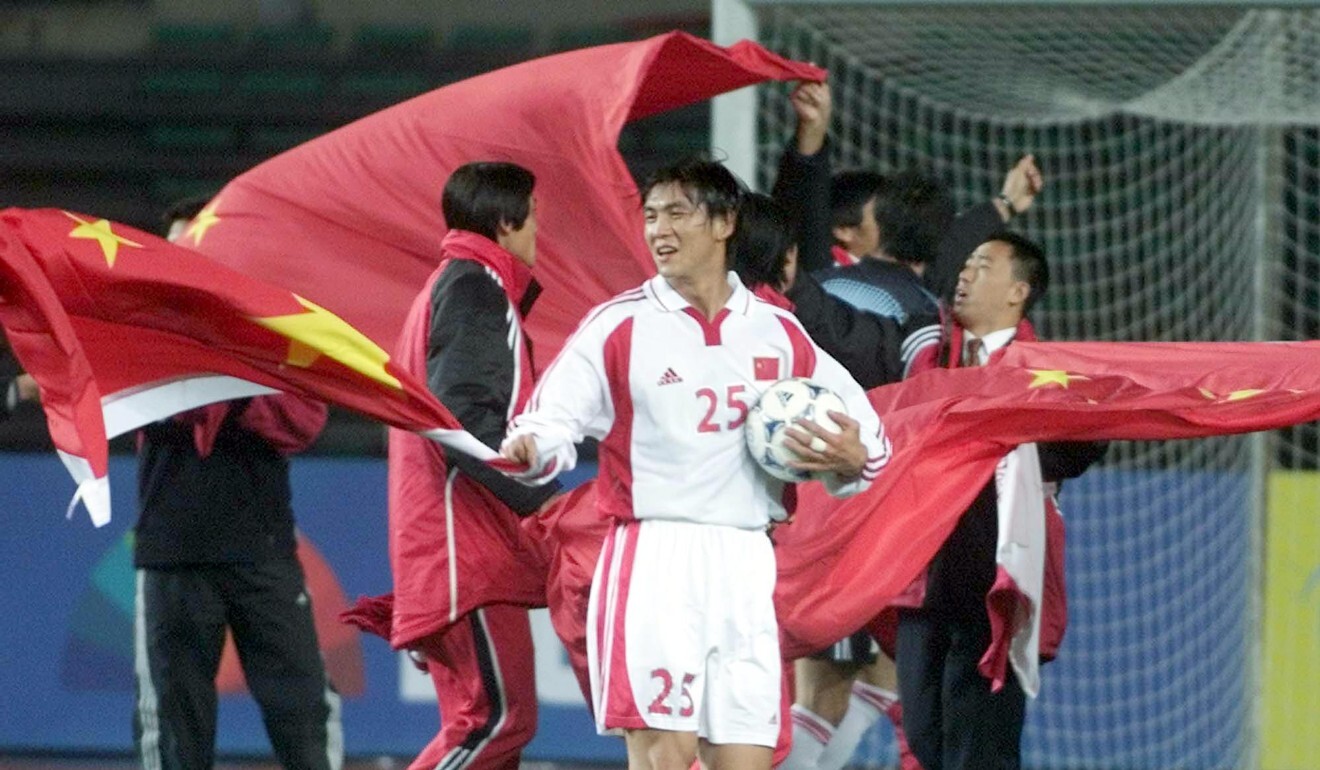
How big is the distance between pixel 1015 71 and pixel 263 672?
4038mm

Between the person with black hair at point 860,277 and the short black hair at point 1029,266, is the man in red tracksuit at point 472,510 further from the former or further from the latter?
the short black hair at point 1029,266

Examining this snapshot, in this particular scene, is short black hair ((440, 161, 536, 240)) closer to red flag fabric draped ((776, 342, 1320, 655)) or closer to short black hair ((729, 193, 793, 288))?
short black hair ((729, 193, 793, 288))

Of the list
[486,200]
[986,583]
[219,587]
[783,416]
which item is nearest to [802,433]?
[783,416]

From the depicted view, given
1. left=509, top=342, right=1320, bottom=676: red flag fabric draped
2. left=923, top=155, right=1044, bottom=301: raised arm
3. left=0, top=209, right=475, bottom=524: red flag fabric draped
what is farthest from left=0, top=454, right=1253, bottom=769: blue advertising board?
left=0, top=209, right=475, bottom=524: red flag fabric draped

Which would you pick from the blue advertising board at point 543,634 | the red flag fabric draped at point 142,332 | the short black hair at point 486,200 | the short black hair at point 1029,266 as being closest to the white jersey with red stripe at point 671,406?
the red flag fabric draped at point 142,332

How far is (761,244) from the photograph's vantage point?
489cm

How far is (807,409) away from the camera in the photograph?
13.2 ft

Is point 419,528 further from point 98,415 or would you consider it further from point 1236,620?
point 1236,620

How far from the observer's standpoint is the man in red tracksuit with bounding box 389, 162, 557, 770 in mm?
4688

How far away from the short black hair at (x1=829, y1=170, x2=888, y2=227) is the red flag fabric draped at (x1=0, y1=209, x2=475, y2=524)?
1815mm

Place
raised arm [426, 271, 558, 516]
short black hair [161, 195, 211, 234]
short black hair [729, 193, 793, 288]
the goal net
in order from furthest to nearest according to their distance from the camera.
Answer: the goal net, short black hair [161, 195, 211, 234], short black hair [729, 193, 793, 288], raised arm [426, 271, 558, 516]

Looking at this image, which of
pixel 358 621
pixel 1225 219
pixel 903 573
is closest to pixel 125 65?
pixel 1225 219

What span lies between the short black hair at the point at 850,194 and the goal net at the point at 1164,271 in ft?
3.07

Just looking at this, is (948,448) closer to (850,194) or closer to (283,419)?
(850,194)
